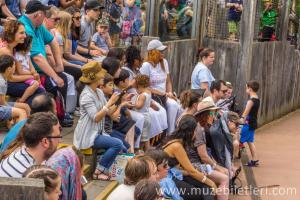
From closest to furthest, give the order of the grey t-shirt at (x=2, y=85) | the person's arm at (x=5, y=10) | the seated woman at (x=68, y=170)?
1. the seated woman at (x=68, y=170)
2. the grey t-shirt at (x=2, y=85)
3. the person's arm at (x=5, y=10)

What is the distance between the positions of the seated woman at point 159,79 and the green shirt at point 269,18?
21.5 feet

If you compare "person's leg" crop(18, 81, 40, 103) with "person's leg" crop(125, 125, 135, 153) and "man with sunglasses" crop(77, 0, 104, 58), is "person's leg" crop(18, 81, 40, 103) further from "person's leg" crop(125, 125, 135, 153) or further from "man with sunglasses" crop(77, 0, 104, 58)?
"man with sunglasses" crop(77, 0, 104, 58)

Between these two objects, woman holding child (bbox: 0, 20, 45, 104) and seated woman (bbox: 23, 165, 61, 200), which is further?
woman holding child (bbox: 0, 20, 45, 104)

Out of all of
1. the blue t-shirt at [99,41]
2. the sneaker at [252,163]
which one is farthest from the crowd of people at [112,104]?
the sneaker at [252,163]

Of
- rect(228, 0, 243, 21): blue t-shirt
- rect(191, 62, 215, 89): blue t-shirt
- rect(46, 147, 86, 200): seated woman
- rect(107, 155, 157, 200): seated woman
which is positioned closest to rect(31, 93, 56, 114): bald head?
rect(46, 147, 86, 200): seated woman

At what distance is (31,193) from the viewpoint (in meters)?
3.86

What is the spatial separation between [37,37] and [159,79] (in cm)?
232

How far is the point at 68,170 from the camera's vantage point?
17.7 ft

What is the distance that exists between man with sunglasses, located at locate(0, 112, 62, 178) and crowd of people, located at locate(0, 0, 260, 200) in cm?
46

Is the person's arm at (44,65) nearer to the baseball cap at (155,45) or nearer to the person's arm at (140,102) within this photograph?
the person's arm at (140,102)

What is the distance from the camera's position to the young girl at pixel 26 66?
7.96 meters

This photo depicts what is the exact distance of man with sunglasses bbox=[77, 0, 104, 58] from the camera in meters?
10.4

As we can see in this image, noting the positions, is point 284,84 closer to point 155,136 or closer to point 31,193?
point 155,136

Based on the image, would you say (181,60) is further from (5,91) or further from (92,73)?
(5,91)
